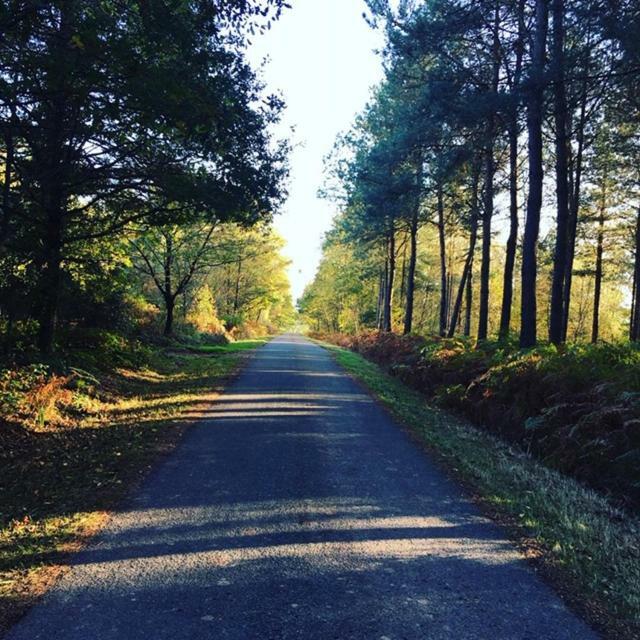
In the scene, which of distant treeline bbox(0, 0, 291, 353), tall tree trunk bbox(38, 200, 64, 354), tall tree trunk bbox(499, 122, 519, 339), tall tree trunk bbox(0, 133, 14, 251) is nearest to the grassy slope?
distant treeline bbox(0, 0, 291, 353)

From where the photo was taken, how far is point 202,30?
6.27 meters

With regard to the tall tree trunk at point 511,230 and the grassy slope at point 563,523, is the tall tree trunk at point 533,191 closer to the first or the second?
the tall tree trunk at point 511,230

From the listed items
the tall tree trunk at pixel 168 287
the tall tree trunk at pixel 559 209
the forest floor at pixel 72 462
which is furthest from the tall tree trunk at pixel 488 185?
the tall tree trunk at pixel 168 287

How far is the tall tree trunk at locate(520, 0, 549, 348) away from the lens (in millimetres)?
11453

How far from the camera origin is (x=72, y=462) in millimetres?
6324

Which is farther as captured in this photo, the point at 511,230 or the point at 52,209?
the point at 511,230

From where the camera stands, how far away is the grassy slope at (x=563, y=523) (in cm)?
358

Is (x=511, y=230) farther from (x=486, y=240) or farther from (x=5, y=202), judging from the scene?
(x=5, y=202)

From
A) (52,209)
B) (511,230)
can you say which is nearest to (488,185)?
(511,230)

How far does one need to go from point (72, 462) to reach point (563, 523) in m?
5.74

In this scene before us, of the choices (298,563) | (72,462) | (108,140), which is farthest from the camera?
(108,140)

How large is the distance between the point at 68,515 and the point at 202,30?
5798 millimetres

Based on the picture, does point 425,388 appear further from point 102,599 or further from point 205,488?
point 102,599

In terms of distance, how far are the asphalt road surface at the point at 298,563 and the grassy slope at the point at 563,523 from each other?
26 cm
